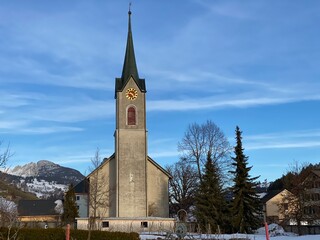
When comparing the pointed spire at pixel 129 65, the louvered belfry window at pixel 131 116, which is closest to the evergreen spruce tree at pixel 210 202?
the louvered belfry window at pixel 131 116

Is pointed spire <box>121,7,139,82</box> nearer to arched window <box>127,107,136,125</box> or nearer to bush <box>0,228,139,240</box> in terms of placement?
arched window <box>127,107,136,125</box>

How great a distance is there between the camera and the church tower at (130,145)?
149ft

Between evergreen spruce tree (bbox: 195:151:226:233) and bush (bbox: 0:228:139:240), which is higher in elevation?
evergreen spruce tree (bbox: 195:151:226:233)

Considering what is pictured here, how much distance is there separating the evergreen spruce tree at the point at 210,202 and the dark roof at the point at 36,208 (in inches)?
1471

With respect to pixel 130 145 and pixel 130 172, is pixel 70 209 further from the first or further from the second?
pixel 130 145

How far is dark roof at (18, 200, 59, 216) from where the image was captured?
7347 cm

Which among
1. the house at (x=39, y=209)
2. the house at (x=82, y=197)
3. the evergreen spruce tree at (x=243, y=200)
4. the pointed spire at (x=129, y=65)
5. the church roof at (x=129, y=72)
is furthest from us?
the house at (x=39, y=209)

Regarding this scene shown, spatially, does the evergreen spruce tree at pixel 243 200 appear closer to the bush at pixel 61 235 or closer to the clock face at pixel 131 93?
the clock face at pixel 131 93

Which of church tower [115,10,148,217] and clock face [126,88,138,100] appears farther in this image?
clock face [126,88,138,100]

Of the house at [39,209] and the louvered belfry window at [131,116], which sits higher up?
the louvered belfry window at [131,116]

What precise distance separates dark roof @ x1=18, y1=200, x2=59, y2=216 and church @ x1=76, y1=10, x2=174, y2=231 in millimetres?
28265

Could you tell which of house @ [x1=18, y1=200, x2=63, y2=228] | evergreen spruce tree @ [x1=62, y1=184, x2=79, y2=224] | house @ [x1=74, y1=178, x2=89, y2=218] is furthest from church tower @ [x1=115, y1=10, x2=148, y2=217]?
house @ [x1=18, y1=200, x2=63, y2=228]

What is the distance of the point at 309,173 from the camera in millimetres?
43906

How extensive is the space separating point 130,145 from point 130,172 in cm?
295
